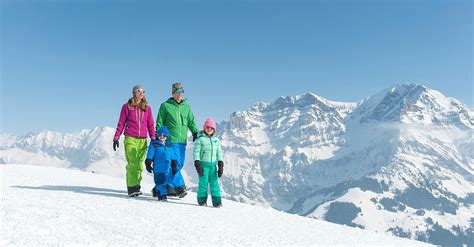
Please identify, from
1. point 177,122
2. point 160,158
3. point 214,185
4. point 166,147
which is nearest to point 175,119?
point 177,122

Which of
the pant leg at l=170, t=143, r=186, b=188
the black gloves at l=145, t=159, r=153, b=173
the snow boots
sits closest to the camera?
the black gloves at l=145, t=159, r=153, b=173

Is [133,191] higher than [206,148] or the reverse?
the reverse

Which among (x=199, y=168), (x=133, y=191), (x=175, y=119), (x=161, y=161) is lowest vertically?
(x=133, y=191)

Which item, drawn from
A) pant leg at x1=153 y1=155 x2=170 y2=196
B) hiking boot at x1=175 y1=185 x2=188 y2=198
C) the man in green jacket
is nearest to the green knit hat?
the man in green jacket

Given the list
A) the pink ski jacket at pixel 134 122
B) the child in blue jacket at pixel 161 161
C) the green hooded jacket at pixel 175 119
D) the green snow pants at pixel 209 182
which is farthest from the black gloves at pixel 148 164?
the green snow pants at pixel 209 182

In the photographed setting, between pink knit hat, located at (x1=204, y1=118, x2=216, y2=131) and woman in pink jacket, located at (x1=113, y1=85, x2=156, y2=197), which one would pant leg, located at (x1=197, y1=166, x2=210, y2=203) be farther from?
woman in pink jacket, located at (x1=113, y1=85, x2=156, y2=197)

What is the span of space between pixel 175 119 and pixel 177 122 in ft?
0.31

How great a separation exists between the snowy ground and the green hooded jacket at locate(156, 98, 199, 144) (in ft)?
6.13

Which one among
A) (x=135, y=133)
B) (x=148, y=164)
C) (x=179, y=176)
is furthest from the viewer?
(x=179, y=176)

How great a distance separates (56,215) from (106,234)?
53.5 inches

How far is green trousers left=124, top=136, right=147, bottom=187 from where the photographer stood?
12.0m

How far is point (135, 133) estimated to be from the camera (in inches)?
475

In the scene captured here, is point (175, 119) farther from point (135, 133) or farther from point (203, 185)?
point (203, 185)

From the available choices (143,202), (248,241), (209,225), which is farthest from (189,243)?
(143,202)
